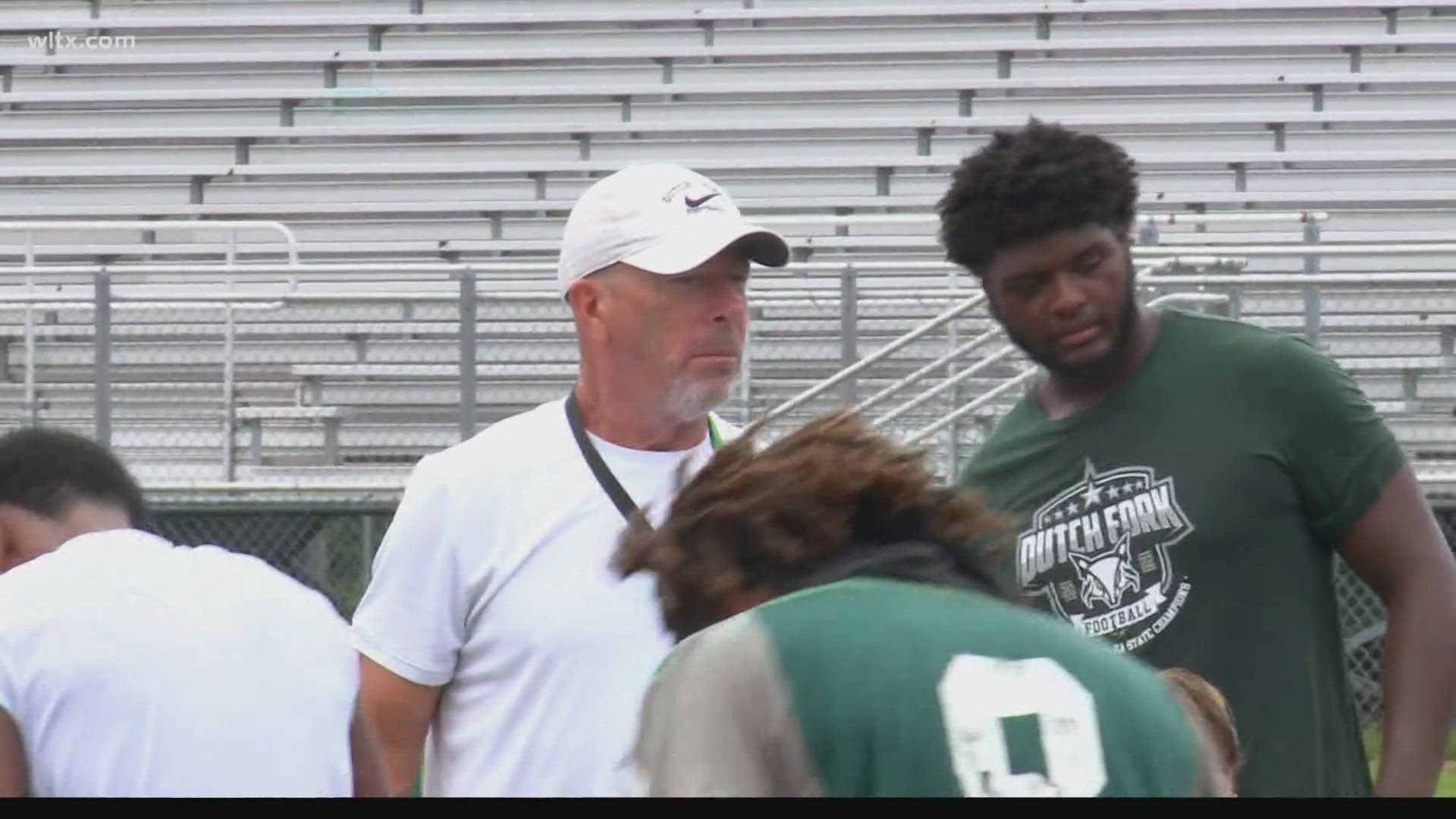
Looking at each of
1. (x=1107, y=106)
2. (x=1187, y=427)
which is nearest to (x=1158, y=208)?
(x=1107, y=106)

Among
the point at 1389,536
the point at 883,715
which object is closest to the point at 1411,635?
the point at 1389,536

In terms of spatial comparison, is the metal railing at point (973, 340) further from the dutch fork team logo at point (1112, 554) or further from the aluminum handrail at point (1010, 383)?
the dutch fork team logo at point (1112, 554)

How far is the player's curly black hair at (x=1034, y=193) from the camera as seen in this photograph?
106 inches

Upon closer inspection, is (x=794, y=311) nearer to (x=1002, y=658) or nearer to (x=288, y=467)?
(x=288, y=467)

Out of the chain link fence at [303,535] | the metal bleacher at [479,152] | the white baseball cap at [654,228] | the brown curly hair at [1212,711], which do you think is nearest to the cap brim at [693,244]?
the white baseball cap at [654,228]

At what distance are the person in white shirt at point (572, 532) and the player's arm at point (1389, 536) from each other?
0.72 m

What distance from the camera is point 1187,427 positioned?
262 centimetres

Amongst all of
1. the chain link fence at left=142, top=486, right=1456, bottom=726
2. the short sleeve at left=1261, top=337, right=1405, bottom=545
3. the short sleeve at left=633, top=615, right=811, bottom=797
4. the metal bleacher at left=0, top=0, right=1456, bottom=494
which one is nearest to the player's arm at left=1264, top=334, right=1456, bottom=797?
the short sleeve at left=1261, top=337, right=1405, bottom=545

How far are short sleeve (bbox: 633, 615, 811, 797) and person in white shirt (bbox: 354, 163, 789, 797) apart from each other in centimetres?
101

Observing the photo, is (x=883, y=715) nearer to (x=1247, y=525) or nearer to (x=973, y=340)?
(x=1247, y=525)

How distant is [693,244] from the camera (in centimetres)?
275

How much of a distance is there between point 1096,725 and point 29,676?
1.42 metres

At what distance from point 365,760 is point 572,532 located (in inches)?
15.6

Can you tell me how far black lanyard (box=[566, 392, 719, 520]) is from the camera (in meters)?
2.67
